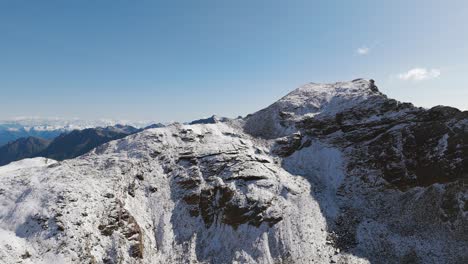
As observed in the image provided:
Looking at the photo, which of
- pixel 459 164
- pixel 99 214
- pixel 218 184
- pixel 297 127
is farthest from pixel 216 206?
pixel 459 164

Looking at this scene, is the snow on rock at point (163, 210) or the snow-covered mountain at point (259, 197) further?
the snow-covered mountain at point (259, 197)

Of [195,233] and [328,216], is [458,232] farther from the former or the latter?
[195,233]

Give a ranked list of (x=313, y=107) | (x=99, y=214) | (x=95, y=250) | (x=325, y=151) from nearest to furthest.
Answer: (x=95, y=250), (x=99, y=214), (x=325, y=151), (x=313, y=107)

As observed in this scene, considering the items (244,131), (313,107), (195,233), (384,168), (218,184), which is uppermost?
(313,107)

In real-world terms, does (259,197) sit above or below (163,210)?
above

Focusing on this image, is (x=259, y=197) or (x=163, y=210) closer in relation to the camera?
(x=163, y=210)

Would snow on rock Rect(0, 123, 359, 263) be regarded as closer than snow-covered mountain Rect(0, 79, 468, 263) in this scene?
Yes

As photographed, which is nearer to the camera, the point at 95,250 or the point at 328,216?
the point at 95,250

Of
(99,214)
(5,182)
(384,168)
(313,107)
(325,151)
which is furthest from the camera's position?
(313,107)
